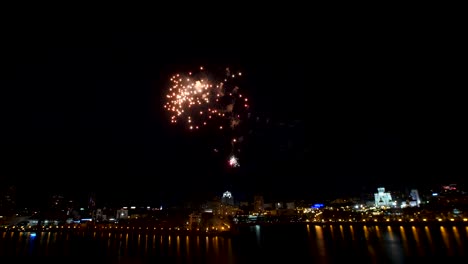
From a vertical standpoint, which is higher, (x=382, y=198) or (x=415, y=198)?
(x=382, y=198)

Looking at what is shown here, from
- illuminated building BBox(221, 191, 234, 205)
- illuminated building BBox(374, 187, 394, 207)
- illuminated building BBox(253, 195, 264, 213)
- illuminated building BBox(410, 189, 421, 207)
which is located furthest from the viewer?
illuminated building BBox(221, 191, 234, 205)

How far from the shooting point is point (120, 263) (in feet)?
65.6

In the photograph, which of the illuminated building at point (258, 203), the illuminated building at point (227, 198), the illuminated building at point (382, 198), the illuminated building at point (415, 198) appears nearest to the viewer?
the illuminated building at point (415, 198)

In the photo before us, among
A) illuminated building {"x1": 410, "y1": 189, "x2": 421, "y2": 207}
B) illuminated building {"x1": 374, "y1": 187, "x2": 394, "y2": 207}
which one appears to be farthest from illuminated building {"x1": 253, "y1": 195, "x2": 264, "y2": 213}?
illuminated building {"x1": 410, "y1": 189, "x2": 421, "y2": 207}

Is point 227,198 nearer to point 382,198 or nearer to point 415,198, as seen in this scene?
point 382,198

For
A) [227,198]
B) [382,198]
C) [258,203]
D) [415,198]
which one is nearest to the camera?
[415,198]

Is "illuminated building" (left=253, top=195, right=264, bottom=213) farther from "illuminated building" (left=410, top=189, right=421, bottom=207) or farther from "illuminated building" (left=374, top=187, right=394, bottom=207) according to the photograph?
"illuminated building" (left=410, top=189, right=421, bottom=207)

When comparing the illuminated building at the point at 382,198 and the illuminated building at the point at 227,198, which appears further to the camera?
the illuminated building at the point at 227,198

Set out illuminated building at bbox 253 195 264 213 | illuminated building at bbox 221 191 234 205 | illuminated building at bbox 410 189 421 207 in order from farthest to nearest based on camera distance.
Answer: illuminated building at bbox 221 191 234 205 → illuminated building at bbox 253 195 264 213 → illuminated building at bbox 410 189 421 207

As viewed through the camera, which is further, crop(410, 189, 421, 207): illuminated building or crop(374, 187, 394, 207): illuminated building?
crop(374, 187, 394, 207): illuminated building

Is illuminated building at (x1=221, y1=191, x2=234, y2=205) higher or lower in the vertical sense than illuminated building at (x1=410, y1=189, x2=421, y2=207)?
higher

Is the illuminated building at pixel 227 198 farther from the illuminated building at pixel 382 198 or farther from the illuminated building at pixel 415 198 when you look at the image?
the illuminated building at pixel 415 198

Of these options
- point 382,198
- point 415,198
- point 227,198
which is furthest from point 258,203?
point 415,198

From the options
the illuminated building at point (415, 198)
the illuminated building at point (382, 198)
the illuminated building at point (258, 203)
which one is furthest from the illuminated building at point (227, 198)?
the illuminated building at point (415, 198)
